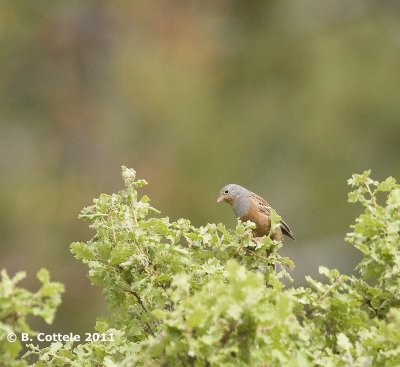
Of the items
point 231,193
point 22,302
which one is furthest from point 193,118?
point 22,302

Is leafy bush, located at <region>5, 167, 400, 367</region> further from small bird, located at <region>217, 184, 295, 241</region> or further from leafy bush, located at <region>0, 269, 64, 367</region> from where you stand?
small bird, located at <region>217, 184, 295, 241</region>

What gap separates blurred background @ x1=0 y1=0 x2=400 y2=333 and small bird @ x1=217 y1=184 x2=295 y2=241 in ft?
17.6

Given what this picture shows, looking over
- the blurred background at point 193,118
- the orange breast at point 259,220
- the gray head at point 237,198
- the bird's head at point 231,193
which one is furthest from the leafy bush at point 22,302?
the blurred background at point 193,118

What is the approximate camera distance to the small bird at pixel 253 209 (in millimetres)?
4332

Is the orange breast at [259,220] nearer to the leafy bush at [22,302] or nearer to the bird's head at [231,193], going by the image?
the bird's head at [231,193]

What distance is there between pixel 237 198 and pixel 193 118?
7.23 metres

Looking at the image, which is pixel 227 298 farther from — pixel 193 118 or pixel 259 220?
pixel 193 118

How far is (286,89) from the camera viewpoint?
12.0m

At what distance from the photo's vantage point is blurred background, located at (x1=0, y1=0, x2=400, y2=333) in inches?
421

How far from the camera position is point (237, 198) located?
4625mm

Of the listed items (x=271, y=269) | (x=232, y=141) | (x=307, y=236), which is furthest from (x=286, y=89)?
(x=271, y=269)

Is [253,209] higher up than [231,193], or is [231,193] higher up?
[231,193]

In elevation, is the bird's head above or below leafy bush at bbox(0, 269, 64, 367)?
above

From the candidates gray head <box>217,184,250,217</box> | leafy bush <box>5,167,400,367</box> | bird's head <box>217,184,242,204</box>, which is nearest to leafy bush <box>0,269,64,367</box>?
leafy bush <box>5,167,400,367</box>
